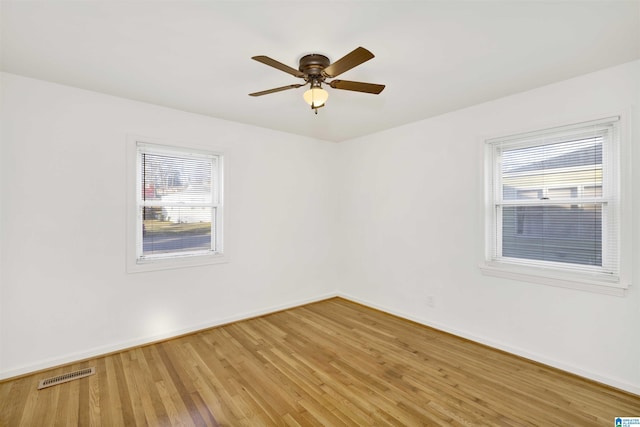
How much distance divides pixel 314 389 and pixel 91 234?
100 inches

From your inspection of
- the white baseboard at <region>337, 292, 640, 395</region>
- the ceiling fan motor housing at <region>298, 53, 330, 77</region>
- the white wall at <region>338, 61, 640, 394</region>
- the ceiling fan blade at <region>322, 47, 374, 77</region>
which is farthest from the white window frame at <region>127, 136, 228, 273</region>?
the white baseboard at <region>337, 292, 640, 395</region>

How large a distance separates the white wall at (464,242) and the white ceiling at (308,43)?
0.30m

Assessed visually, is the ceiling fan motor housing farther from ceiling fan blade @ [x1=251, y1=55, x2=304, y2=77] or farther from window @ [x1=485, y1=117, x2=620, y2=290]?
window @ [x1=485, y1=117, x2=620, y2=290]

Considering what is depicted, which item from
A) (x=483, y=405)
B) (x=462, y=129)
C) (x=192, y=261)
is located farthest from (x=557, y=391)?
(x=192, y=261)

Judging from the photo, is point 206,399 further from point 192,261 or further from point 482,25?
point 482,25

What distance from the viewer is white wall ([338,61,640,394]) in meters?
2.39

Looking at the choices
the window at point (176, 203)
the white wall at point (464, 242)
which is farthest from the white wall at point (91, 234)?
the white wall at point (464, 242)

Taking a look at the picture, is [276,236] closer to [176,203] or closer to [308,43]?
[176,203]

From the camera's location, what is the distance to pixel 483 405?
2.16m

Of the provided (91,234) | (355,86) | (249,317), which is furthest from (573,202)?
(91,234)

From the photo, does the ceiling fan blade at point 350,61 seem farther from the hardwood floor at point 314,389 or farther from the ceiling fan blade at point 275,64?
the hardwood floor at point 314,389

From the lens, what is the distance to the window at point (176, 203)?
10.6 ft

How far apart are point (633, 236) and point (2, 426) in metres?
4.74

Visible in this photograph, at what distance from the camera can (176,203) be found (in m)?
3.41
